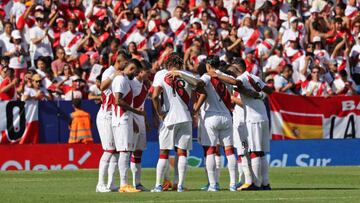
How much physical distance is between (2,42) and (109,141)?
12.7 meters

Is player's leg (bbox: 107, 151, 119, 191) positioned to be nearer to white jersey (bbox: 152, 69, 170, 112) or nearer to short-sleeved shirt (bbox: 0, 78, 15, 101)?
white jersey (bbox: 152, 69, 170, 112)

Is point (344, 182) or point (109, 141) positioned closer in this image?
point (109, 141)

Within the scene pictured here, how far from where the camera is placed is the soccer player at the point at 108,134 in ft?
67.1

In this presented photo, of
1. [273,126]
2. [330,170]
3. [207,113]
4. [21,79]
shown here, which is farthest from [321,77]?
[207,113]

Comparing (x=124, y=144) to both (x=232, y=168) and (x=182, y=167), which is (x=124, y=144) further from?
(x=232, y=168)

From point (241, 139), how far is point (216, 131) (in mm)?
713

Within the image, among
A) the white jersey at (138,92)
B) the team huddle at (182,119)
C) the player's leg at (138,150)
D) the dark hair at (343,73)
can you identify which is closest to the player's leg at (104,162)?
the team huddle at (182,119)

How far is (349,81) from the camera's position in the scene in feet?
111

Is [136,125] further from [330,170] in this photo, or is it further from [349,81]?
[349,81]

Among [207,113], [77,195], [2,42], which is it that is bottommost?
[77,195]

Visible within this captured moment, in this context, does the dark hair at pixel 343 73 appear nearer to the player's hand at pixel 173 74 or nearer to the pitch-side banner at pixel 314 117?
the pitch-side banner at pixel 314 117

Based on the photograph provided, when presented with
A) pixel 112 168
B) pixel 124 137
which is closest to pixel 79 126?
pixel 112 168

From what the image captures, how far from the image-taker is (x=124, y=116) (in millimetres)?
20438

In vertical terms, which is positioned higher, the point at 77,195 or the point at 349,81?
the point at 349,81
